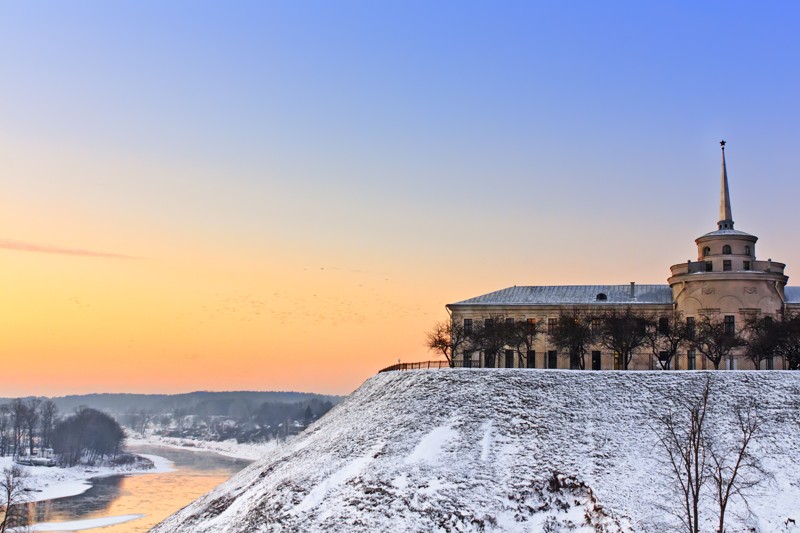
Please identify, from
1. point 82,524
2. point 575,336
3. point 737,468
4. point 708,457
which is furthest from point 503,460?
point 82,524

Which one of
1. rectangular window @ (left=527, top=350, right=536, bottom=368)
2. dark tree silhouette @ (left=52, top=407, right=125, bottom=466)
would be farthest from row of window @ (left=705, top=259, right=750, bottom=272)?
dark tree silhouette @ (left=52, top=407, right=125, bottom=466)

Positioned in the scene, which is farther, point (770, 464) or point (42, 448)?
point (42, 448)

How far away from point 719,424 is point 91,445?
127554 millimetres

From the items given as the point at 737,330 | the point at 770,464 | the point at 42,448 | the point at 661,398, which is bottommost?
the point at 42,448

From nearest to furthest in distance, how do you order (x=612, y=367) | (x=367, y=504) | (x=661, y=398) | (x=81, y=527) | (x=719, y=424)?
1. (x=367, y=504)
2. (x=719, y=424)
3. (x=661, y=398)
4. (x=81, y=527)
5. (x=612, y=367)

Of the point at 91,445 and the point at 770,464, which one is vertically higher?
the point at 770,464

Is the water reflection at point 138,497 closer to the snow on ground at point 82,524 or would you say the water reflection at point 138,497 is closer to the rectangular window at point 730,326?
the snow on ground at point 82,524

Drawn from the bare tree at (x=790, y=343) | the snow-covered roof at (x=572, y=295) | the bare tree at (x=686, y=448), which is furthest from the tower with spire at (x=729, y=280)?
the bare tree at (x=686, y=448)

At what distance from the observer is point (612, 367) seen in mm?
73438

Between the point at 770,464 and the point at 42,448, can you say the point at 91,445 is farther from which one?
the point at 770,464

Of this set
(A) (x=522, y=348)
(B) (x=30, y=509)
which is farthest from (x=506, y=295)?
(B) (x=30, y=509)

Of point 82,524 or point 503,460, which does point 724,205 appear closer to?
point 503,460

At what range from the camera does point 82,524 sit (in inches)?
2749

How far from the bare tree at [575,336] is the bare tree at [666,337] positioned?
5105 millimetres
